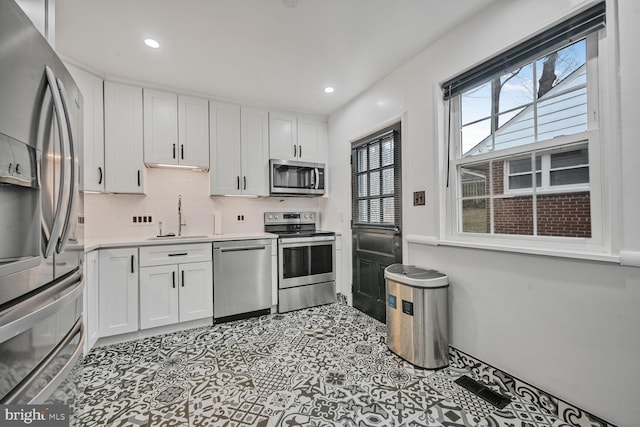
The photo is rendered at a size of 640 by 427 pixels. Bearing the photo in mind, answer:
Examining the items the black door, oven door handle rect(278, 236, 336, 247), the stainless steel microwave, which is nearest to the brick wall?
the black door

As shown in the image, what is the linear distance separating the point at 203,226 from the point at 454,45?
10.6ft

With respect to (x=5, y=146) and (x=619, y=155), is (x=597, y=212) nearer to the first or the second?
(x=619, y=155)

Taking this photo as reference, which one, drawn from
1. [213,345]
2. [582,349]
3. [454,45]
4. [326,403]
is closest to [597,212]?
[582,349]

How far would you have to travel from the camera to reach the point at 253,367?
2.08 metres

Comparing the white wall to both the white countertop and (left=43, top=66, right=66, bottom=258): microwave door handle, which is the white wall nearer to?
the white countertop

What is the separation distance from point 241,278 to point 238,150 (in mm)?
1574

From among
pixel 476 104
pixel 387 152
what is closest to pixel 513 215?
pixel 476 104

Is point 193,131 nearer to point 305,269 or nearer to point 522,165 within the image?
point 305,269

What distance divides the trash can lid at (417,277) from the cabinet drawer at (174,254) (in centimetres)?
189

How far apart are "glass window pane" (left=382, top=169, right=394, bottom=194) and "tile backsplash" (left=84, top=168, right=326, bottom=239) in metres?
1.59

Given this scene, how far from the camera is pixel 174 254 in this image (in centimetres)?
271

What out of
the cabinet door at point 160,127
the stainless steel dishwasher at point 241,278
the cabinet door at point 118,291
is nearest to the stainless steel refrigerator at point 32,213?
the cabinet door at point 118,291

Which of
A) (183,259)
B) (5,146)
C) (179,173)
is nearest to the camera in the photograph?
(5,146)

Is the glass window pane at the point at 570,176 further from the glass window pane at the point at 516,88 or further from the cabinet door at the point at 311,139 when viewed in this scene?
the cabinet door at the point at 311,139
